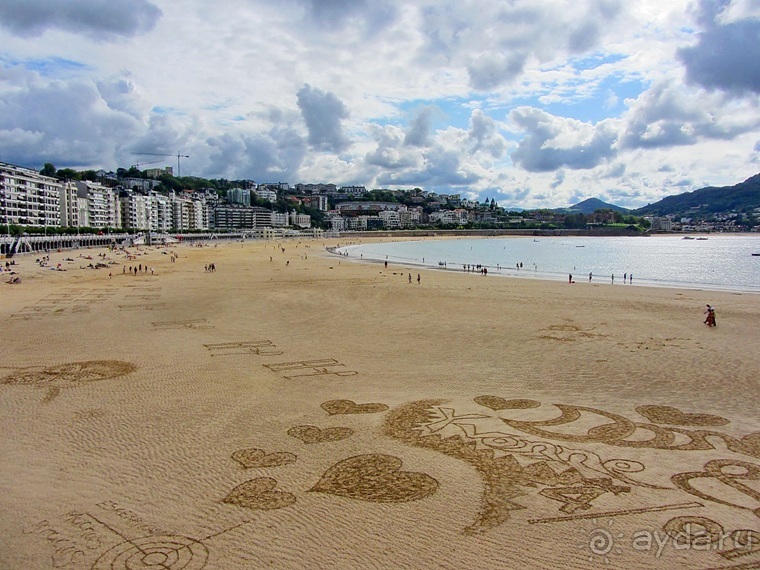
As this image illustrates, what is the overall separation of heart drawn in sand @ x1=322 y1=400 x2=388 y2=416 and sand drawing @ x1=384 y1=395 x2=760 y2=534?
0.39 m

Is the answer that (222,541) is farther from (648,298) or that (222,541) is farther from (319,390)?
(648,298)

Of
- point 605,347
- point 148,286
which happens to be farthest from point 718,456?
point 148,286

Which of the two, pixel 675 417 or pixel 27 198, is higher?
pixel 27 198

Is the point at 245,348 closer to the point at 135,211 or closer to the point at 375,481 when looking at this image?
the point at 375,481

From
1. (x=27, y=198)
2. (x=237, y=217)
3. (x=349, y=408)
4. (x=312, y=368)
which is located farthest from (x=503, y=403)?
(x=237, y=217)

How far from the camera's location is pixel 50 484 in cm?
695

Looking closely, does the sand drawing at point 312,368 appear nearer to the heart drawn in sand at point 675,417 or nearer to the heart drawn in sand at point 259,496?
the heart drawn in sand at point 259,496

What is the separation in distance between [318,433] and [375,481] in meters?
1.96

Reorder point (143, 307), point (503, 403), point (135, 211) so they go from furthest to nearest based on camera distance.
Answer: point (135, 211) → point (143, 307) → point (503, 403)

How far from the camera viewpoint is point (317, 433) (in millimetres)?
8750

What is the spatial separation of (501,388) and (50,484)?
27.3ft

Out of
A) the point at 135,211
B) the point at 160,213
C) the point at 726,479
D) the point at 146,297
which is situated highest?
the point at 135,211

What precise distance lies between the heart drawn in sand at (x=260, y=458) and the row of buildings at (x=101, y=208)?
9307 centimetres

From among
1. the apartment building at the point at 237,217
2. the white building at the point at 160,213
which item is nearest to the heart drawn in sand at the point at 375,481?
the white building at the point at 160,213
